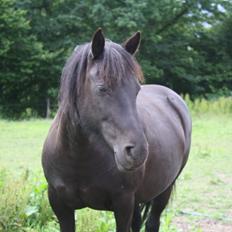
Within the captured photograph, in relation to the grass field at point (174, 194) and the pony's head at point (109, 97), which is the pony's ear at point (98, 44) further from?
the grass field at point (174, 194)

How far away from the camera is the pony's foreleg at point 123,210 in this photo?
2.81 m

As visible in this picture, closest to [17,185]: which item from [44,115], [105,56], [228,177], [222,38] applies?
[105,56]

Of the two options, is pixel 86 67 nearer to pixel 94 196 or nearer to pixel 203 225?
pixel 94 196

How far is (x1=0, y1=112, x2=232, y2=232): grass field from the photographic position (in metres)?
3.91

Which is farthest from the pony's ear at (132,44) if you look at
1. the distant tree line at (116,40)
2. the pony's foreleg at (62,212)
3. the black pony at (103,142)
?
the distant tree line at (116,40)

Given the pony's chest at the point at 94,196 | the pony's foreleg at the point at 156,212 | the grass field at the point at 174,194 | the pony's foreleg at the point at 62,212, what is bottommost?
the grass field at the point at 174,194

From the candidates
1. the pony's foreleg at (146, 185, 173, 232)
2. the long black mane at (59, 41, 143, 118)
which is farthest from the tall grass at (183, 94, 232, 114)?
the long black mane at (59, 41, 143, 118)

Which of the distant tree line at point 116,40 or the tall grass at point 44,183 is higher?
the tall grass at point 44,183

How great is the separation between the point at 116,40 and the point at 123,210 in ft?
64.7

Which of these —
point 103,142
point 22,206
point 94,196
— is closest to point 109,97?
point 103,142

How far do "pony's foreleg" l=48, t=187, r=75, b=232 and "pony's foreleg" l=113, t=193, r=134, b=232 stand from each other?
13.4 inches

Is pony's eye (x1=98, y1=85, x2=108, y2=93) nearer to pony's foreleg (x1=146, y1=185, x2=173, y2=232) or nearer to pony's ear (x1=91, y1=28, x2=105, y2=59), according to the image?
pony's ear (x1=91, y1=28, x2=105, y2=59)

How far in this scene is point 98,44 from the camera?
8.07 ft

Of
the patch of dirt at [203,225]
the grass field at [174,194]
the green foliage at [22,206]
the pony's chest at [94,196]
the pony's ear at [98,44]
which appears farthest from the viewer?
the patch of dirt at [203,225]
